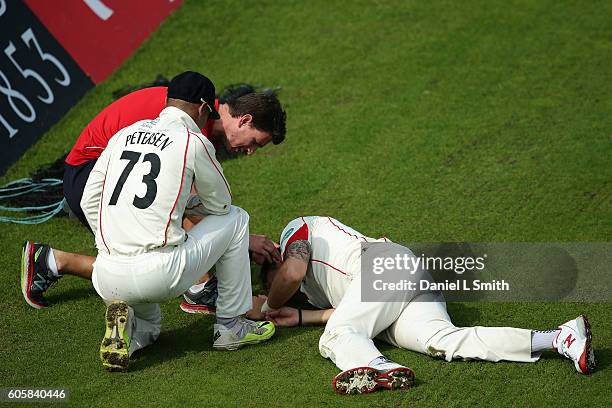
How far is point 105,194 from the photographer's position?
4.59 metres

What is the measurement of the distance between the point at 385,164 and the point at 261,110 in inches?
85.1

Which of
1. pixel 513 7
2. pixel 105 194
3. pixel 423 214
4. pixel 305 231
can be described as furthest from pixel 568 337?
pixel 513 7

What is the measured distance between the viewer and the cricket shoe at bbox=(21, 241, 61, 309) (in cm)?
536

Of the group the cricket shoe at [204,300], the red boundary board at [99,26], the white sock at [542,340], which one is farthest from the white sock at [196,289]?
the red boundary board at [99,26]

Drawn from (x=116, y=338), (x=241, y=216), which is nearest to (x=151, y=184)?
(x=241, y=216)

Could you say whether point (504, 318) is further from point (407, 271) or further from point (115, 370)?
point (115, 370)

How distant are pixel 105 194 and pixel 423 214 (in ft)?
8.39

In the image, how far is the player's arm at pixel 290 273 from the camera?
5.05m

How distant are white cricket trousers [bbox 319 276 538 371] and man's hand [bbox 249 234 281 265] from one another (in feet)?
1.91

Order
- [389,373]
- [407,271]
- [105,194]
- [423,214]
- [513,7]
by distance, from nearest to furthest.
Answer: [389,373]
[105,194]
[407,271]
[423,214]
[513,7]

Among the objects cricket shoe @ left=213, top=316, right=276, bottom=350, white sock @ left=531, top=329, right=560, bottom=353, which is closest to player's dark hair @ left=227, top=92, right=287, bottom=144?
cricket shoe @ left=213, top=316, right=276, bottom=350

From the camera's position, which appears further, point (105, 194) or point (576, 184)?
point (576, 184)

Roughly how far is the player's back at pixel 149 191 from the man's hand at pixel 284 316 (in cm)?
90

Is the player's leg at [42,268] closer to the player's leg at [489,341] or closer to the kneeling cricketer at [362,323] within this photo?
the kneeling cricketer at [362,323]
